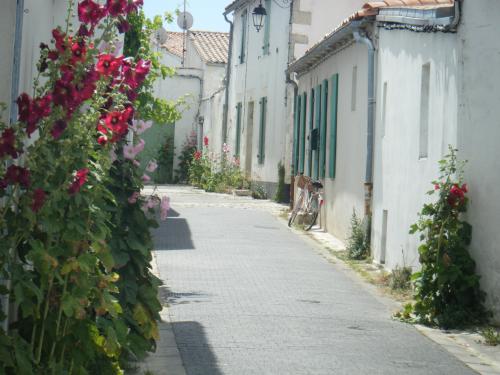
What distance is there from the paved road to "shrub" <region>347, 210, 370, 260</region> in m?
0.56

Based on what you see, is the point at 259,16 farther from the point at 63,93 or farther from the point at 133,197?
Answer: the point at 63,93

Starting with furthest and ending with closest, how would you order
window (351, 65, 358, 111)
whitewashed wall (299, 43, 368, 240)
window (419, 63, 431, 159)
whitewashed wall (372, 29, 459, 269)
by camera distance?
window (351, 65, 358, 111)
whitewashed wall (299, 43, 368, 240)
window (419, 63, 431, 159)
whitewashed wall (372, 29, 459, 269)

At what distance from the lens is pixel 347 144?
56.4 feet

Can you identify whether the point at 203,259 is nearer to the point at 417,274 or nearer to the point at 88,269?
the point at 417,274

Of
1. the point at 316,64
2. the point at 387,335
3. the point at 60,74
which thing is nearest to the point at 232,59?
the point at 316,64

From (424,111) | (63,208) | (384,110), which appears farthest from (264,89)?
(63,208)

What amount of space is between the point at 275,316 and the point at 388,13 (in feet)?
19.0

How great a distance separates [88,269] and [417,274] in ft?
17.7

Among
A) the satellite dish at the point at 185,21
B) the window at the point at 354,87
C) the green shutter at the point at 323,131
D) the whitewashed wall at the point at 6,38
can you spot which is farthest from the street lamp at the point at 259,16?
the whitewashed wall at the point at 6,38

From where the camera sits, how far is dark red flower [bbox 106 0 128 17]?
5.36 meters

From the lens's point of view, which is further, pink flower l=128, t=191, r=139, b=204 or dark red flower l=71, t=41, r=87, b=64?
pink flower l=128, t=191, r=139, b=204

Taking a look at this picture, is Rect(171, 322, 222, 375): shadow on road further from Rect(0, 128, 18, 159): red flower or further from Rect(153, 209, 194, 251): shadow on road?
Rect(153, 209, 194, 251): shadow on road

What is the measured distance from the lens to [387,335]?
9.06 metres

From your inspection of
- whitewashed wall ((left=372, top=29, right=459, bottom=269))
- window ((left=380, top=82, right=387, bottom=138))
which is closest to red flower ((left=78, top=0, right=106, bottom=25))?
whitewashed wall ((left=372, top=29, right=459, bottom=269))
